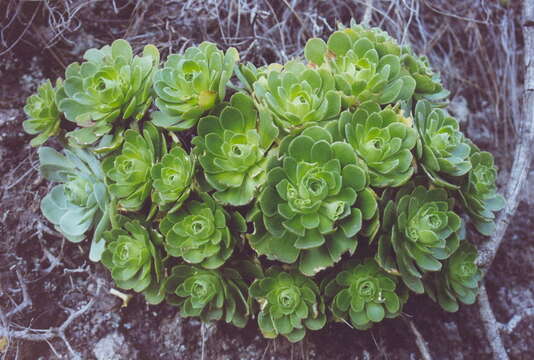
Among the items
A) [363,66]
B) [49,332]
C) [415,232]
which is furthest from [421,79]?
[49,332]

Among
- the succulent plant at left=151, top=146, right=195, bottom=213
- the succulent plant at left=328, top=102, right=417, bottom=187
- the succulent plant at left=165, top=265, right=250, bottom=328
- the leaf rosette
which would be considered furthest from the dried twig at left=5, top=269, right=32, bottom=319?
the leaf rosette

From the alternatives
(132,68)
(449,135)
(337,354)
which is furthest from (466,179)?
(132,68)

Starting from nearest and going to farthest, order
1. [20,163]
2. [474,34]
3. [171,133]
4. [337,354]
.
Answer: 1. [171,133]
2. [337,354]
3. [20,163]
4. [474,34]

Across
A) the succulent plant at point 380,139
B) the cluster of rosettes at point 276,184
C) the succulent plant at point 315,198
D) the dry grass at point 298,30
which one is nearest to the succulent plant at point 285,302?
the cluster of rosettes at point 276,184

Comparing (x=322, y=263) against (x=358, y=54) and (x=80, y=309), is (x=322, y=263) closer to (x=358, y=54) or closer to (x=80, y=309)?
(x=358, y=54)

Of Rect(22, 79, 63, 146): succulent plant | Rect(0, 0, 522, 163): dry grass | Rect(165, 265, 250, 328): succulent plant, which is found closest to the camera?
Rect(165, 265, 250, 328): succulent plant

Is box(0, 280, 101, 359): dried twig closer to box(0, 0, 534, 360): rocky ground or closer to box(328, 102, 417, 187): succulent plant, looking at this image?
box(0, 0, 534, 360): rocky ground

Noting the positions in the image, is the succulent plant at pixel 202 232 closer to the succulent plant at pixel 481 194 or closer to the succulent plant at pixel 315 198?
the succulent plant at pixel 315 198
